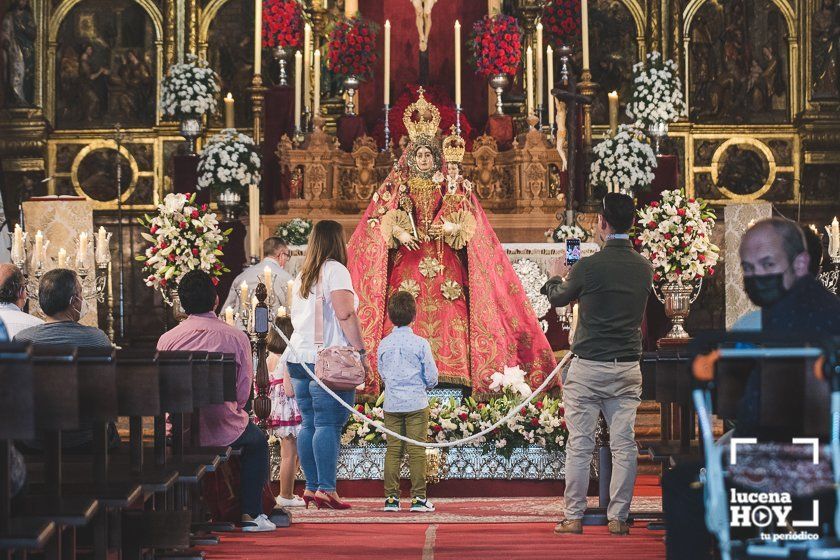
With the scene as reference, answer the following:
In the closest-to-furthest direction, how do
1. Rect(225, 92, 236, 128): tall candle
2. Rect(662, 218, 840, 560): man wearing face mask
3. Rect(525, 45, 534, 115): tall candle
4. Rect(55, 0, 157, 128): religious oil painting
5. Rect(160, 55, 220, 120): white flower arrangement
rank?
Rect(662, 218, 840, 560): man wearing face mask < Rect(525, 45, 534, 115): tall candle < Rect(160, 55, 220, 120): white flower arrangement < Rect(225, 92, 236, 128): tall candle < Rect(55, 0, 157, 128): religious oil painting

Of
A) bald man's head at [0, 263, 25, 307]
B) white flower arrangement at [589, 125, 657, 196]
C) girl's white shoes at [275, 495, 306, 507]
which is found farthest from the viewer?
white flower arrangement at [589, 125, 657, 196]

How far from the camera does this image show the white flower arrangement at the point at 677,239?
39.6 feet

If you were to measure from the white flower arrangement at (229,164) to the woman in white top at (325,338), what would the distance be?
4969 mm

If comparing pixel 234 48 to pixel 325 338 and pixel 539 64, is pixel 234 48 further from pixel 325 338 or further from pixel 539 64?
pixel 325 338

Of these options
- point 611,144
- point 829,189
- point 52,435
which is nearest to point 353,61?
point 611,144

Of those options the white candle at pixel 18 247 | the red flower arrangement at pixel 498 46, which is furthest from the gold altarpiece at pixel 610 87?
the white candle at pixel 18 247

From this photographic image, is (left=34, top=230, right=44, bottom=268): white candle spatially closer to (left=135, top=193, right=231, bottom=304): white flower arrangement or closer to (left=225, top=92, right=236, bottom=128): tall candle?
(left=135, top=193, right=231, bottom=304): white flower arrangement

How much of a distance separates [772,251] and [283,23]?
10915 mm

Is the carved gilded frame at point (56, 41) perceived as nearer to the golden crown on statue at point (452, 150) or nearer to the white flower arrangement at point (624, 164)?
the white flower arrangement at point (624, 164)

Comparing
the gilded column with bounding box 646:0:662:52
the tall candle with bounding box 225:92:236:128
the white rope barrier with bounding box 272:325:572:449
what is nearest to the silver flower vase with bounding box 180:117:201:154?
the tall candle with bounding box 225:92:236:128

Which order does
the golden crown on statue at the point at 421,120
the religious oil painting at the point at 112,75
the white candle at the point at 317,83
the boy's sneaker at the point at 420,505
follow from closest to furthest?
1. the boy's sneaker at the point at 420,505
2. the golden crown on statue at the point at 421,120
3. the white candle at the point at 317,83
4. the religious oil painting at the point at 112,75

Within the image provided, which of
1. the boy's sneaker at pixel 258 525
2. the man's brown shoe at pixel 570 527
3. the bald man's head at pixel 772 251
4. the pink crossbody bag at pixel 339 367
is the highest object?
the bald man's head at pixel 772 251

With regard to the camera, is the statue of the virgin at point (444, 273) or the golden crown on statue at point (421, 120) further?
the golden crown on statue at point (421, 120)

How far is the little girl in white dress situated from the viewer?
30.0ft
